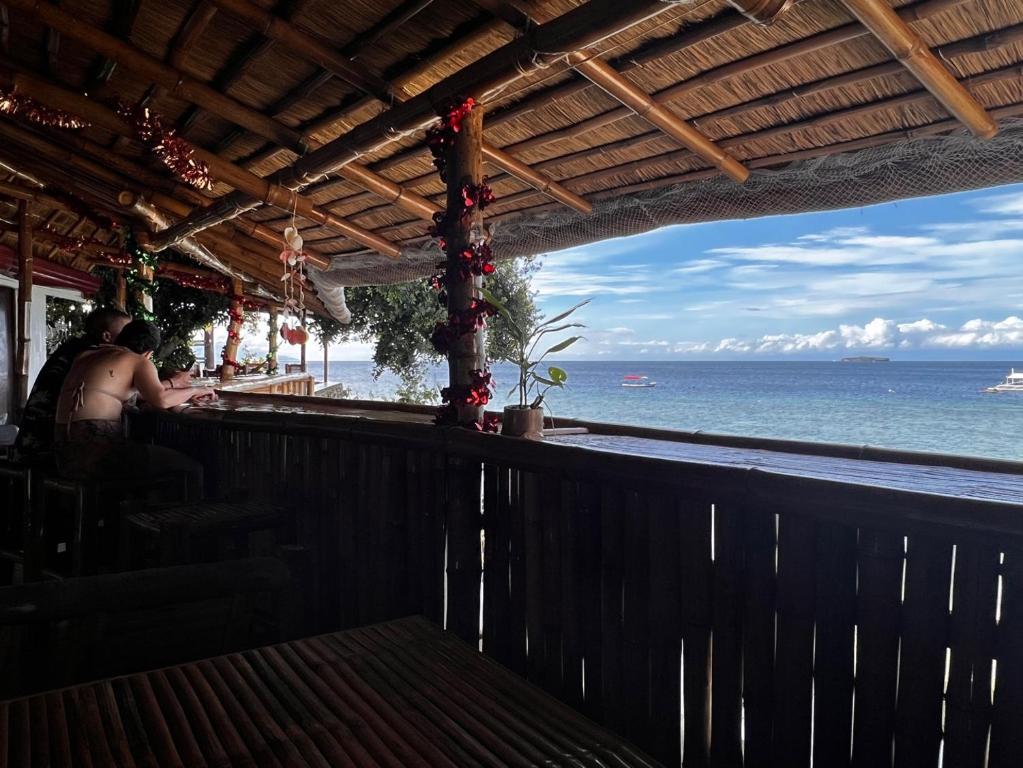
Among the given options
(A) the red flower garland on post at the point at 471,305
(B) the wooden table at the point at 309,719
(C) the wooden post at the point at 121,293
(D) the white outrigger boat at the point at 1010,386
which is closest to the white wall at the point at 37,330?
(C) the wooden post at the point at 121,293

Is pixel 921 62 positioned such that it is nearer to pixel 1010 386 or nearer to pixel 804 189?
pixel 804 189

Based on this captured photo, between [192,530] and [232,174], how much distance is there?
3.21 m

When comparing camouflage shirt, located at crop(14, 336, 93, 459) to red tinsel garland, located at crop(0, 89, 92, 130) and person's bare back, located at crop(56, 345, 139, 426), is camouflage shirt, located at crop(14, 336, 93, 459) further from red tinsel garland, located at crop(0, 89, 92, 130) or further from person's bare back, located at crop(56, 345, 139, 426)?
red tinsel garland, located at crop(0, 89, 92, 130)

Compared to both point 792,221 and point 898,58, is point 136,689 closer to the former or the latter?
point 898,58

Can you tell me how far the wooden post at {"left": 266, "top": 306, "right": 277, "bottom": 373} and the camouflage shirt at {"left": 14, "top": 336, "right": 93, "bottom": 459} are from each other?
8535 millimetres

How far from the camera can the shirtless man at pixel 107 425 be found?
3213 mm

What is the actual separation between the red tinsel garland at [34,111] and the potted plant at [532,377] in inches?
145

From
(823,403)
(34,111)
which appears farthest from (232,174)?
(823,403)

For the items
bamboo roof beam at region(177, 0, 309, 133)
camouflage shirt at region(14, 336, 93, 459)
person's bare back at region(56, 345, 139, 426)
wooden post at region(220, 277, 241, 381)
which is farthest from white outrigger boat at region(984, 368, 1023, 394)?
camouflage shirt at region(14, 336, 93, 459)

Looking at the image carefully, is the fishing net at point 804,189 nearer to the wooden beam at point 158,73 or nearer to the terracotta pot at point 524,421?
the wooden beam at point 158,73

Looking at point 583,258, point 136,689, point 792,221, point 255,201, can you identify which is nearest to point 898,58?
point 136,689

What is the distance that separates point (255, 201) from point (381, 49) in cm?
229

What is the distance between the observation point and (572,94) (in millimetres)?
3004

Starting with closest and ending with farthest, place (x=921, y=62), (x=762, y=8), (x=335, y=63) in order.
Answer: (x=762, y=8)
(x=921, y=62)
(x=335, y=63)
